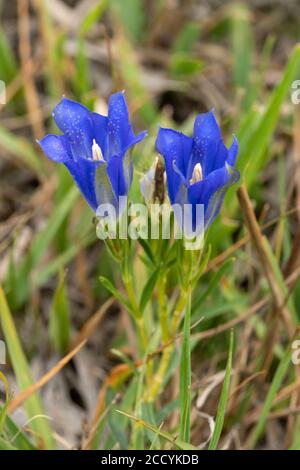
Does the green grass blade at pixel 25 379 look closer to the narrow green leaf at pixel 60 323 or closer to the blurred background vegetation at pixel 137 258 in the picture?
the blurred background vegetation at pixel 137 258

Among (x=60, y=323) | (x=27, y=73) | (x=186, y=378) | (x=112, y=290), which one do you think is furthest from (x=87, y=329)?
(x=27, y=73)

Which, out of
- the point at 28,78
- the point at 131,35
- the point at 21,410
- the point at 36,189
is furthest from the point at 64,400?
the point at 131,35

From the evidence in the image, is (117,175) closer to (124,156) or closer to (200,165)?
(124,156)

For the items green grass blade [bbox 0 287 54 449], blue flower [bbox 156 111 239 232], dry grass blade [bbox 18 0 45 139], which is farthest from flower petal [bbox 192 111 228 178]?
dry grass blade [bbox 18 0 45 139]

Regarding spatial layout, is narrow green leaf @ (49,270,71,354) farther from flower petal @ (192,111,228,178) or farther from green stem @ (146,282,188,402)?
flower petal @ (192,111,228,178)

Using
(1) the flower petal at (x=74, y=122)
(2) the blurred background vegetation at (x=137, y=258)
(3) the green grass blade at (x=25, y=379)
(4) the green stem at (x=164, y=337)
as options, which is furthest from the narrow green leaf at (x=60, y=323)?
(1) the flower petal at (x=74, y=122)

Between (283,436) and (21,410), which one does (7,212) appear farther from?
(283,436)
